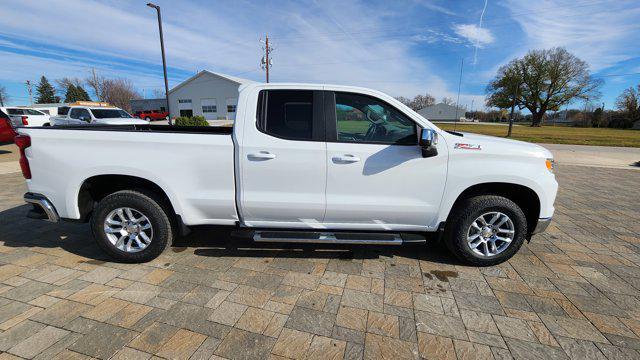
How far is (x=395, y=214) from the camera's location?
3102 mm

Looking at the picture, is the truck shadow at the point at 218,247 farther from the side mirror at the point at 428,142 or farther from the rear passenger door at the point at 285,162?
the side mirror at the point at 428,142

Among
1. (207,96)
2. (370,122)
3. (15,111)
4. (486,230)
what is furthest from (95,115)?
(207,96)

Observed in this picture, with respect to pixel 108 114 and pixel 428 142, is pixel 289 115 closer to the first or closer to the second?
pixel 428 142

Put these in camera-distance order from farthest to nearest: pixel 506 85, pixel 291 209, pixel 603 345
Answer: pixel 506 85 → pixel 291 209 → pixel 603 345

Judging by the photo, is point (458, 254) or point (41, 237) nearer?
point (458, 254)

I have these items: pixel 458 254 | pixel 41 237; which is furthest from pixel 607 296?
pixel 41 237

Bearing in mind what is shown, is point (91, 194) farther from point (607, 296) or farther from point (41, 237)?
point (607, 296)

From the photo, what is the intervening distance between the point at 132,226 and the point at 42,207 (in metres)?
0.89

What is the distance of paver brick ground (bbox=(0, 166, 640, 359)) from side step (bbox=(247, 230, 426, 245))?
370 mm

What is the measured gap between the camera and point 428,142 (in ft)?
9.09

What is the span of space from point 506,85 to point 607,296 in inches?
2818

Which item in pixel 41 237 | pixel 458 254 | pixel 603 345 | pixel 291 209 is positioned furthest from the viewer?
pixel 41 237

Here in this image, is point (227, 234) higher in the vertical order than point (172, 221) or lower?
lower

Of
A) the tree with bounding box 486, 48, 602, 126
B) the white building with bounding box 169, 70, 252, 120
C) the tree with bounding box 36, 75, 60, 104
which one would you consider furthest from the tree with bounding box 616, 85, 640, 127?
the tree with bounding box 36, 75, 60, 104
